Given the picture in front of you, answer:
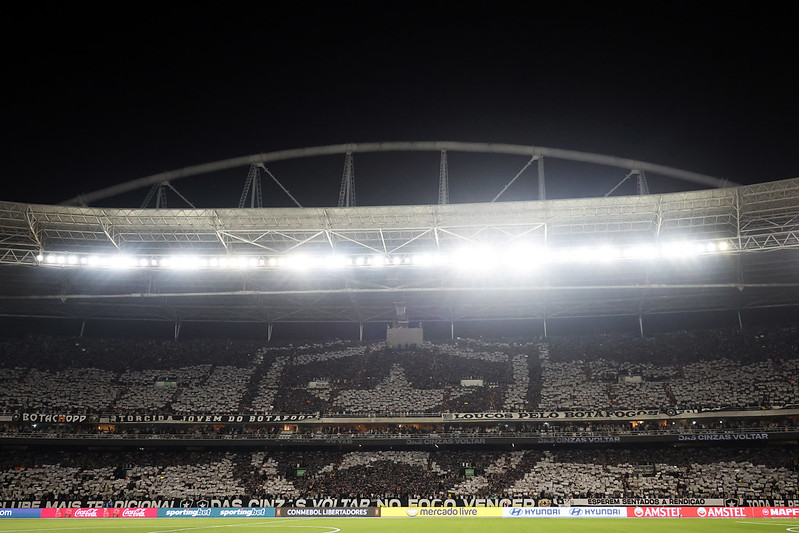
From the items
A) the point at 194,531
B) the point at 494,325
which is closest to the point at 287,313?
the point at 494,325

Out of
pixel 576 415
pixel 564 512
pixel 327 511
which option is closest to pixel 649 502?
pixel 564 512

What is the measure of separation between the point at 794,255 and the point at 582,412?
1664 centimetres

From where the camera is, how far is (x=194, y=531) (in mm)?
26203

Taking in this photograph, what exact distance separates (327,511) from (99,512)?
41.1 feet

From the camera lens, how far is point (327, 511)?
31.3m

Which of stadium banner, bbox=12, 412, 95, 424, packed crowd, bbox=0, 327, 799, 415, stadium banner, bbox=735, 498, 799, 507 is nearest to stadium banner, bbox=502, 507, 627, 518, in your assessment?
stadium banner, bbox=735, 498, 799, 507

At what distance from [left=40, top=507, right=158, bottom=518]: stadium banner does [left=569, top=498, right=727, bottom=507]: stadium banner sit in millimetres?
23126

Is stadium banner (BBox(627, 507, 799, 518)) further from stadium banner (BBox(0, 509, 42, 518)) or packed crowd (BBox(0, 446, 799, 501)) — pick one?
stadium banner (BBox(0, 509, 42, 518))

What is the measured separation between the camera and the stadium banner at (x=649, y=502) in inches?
1158

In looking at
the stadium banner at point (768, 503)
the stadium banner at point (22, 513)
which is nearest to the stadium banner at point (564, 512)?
the stadium banner at point (768, 503)

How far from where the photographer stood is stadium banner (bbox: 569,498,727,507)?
96.5 feet

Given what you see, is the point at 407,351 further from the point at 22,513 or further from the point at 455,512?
the point at 22,513

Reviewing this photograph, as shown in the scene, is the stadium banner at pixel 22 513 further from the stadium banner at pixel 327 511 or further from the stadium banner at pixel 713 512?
the stadium banner at pixel 713 512

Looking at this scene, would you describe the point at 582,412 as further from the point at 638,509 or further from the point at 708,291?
the point at 708,291
